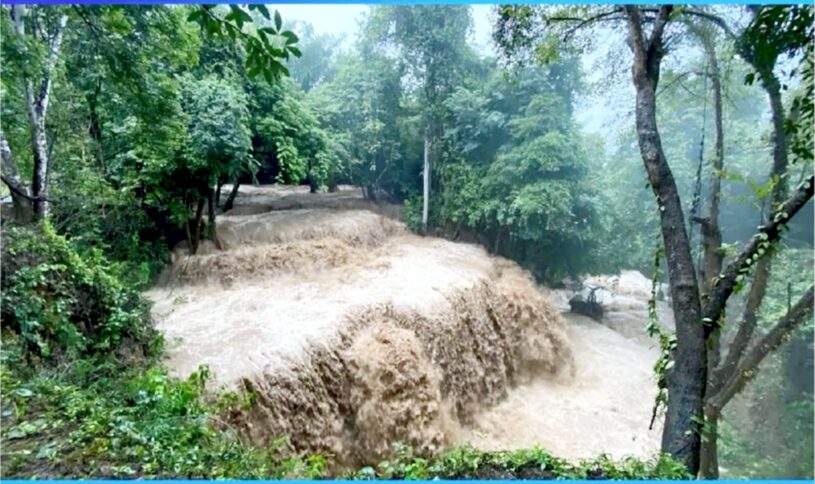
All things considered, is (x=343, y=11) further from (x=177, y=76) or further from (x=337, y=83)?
(x=337, y=83)

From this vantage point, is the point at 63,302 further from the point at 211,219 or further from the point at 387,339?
the point at 211,219

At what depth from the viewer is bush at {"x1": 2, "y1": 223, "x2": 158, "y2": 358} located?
1767 mm

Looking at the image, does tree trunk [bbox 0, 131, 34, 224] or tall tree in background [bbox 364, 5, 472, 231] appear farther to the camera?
tall tree in background [bbox 364, 5, 472, 231]

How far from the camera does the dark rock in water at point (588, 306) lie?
5363 millimetres

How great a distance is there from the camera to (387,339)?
3.28 meters

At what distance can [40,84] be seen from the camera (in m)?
2.15

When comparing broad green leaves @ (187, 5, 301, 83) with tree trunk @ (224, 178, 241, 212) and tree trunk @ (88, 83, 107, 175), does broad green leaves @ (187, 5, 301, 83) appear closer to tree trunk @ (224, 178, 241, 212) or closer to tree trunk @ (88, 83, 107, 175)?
tree trunk @ (88, 83, 107, 175)

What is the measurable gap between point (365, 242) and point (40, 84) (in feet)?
11.1

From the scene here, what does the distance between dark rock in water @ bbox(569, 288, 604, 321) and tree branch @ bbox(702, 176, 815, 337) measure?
3.60 meters

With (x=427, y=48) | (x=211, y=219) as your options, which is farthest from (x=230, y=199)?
(x=427, y=48)

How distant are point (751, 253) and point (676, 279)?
10.6 inches

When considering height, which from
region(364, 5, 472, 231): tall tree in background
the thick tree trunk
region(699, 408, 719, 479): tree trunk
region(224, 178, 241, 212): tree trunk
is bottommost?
region(699, 408, 719, 479): tree trunk

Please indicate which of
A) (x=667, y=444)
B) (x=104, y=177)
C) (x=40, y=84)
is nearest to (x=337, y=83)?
(x=104, y=177)

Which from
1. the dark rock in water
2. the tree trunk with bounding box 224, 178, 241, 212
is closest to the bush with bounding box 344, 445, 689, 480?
the tree trunk with bounding box 224, 178, 241, 212
